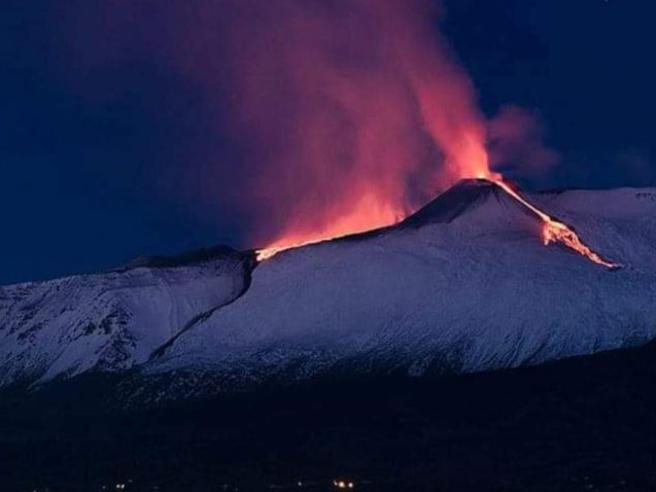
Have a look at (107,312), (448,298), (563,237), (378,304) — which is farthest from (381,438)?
(107,312)

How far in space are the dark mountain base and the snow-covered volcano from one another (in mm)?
5616

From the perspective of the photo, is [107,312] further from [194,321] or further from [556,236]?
[556,236]

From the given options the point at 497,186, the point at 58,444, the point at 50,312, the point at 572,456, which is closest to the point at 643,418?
the point at 572,456

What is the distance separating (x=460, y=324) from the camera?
13075 cm

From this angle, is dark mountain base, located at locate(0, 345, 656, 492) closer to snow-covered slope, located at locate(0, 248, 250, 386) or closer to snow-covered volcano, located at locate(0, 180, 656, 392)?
snow-covered volcano, located at locate(0, 180, 656, 392)

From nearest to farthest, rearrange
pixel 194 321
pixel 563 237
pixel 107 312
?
1. pixel 563 237
2. pixel 194 321
3. pixel 107 312

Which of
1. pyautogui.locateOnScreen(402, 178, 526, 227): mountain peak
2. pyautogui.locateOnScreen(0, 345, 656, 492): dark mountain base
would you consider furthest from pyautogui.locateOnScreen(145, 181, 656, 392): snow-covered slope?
pyautogui.locateOnScreen(0, 345, 656, 492): dark mountain base

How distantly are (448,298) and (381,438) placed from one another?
26526 mm

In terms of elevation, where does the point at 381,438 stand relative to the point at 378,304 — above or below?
below

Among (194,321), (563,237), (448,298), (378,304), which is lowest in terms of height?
(448,298)

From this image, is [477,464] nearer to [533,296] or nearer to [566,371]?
[566,371]

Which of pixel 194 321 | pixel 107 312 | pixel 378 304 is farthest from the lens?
pixel 107 312

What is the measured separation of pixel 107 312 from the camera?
14938cm

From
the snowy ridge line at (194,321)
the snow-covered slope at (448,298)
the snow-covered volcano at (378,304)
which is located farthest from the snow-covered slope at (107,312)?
the snow-covered slope at (448,298)
